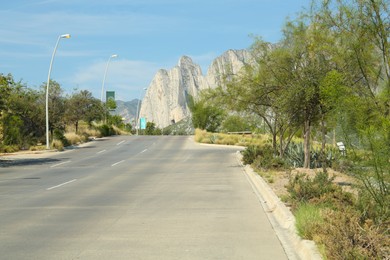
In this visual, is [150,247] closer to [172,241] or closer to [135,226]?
[172,241]

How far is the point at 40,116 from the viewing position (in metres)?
45.7

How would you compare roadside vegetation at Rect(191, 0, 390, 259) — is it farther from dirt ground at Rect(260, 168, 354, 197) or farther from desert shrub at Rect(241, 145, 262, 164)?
desert shrub at Rect(241, 145, 262, 164)

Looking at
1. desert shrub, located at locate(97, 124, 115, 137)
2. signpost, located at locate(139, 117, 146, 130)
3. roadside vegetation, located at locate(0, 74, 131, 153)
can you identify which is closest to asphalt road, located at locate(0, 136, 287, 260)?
roadside vegetation, located at locate(0, 74, 131, 153)

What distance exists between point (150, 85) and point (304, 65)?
175m

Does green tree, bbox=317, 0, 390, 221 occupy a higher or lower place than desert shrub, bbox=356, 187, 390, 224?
higher

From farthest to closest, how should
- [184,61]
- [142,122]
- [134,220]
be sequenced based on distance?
[184,61], [142,122], [134,220]

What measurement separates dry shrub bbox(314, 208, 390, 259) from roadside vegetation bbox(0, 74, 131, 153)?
97.7 ft

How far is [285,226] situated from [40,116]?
3839 cm

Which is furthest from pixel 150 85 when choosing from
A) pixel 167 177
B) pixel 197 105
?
pixel 167 177

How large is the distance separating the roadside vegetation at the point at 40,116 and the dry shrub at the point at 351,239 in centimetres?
2978

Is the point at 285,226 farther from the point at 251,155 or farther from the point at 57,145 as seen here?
the point at 57,145

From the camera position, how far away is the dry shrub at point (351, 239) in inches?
245

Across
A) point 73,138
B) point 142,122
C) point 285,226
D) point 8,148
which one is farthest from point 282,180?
point 142,122

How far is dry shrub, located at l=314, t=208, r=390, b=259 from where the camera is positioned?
6211 millimetres
